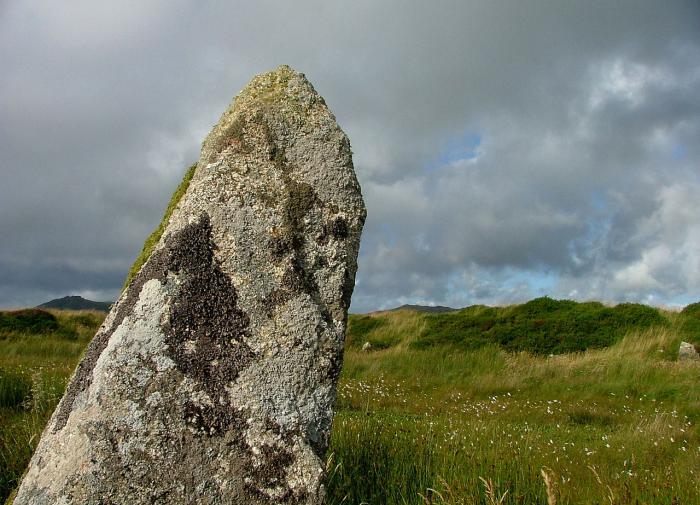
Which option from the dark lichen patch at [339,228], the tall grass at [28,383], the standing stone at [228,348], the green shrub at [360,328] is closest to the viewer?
the standing stone at [228,348]

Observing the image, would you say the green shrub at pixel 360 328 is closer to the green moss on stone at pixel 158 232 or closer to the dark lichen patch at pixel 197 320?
the green moss on stone at pixel 158 232

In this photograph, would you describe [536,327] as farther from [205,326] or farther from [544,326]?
[205,326]

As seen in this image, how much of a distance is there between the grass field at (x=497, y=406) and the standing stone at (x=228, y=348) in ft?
3.46

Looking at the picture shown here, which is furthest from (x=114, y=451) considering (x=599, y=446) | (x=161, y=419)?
(x=599, y=446)

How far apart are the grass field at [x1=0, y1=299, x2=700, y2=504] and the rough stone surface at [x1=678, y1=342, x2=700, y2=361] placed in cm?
29

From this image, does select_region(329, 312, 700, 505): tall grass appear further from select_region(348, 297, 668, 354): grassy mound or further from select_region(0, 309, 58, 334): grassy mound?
select_region(0, 309, 58, 334): grassy mound

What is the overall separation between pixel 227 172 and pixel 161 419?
157 centimetres

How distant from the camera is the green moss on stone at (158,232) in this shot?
418 cm

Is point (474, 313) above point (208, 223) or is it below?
above

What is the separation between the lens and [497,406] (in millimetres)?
12609

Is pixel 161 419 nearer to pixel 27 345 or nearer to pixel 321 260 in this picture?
pixel 321 260

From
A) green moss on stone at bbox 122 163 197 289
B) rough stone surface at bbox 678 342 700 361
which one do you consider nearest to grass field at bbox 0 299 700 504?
rough stone surface at bbox 678 342 700 361

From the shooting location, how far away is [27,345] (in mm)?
18500

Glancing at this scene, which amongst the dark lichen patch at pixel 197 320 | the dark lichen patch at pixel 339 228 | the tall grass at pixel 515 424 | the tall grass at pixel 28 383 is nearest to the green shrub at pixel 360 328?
the tall grass at pixel 515 424
